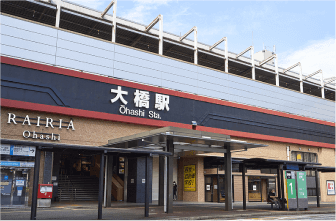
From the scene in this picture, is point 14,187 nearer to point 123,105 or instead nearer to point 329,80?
point 123,105

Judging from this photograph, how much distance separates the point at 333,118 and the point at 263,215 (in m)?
29.2

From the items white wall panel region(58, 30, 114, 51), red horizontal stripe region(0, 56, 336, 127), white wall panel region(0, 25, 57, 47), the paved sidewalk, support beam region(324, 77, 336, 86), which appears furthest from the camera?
support beam region(324, 77, 336, 86)

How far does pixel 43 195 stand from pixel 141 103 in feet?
31.2

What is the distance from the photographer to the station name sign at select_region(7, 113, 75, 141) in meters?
19.9

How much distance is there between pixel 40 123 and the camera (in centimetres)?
2069

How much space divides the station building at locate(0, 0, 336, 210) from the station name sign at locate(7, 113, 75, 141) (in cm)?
6

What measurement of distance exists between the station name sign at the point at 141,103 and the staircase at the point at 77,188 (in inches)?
340

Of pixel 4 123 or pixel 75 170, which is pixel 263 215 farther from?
pixel 75 170

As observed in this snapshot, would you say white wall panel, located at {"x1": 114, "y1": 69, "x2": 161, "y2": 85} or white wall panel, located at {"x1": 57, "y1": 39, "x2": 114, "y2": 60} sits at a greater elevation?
white wall panel, located at {"x1": 57, "y1": 39, "x2": 114, "y2": 60}

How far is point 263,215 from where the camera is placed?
17203 millimetres

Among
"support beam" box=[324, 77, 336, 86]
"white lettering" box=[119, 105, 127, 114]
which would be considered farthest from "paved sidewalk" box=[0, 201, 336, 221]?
"support beam" box=[324, 77, 336, 86]

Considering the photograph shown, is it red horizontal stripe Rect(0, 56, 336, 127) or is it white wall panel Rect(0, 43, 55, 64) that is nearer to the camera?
white wall panel Rect(0, 43, 55, 64)

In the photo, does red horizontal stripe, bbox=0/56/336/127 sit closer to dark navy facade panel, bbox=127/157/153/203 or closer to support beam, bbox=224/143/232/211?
dark navy facade panel, bbox=127/157/153/203

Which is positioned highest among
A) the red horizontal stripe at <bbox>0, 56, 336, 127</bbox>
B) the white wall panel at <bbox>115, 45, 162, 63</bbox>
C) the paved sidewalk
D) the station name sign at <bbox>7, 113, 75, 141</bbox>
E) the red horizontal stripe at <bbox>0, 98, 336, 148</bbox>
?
the white wall panel at <bbox>115, 45, 162, 63</bbox>
